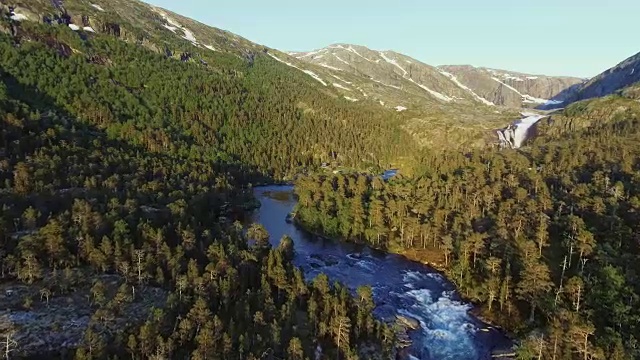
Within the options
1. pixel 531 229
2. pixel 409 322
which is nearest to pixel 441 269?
pixel 531 229

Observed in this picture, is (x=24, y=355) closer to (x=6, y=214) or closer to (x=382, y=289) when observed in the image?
(x=6, y=214)

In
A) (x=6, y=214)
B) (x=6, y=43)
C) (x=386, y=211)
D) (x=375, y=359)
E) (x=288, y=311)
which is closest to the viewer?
(x=375, y=359)

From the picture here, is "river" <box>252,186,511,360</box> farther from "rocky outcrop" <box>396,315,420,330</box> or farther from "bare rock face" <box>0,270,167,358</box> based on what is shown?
"bare rock face" <box>0,270,167,358</box>

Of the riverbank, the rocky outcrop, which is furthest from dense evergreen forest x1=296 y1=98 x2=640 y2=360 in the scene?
the rocky outcrop

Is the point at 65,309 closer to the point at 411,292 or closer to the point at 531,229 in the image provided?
the point at 411,292

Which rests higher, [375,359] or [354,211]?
[354,211]

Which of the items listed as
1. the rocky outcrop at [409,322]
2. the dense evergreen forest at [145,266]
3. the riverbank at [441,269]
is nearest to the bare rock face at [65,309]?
the dense evergreen forest at [145,266]

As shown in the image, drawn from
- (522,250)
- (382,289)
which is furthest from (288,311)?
(522,250)
